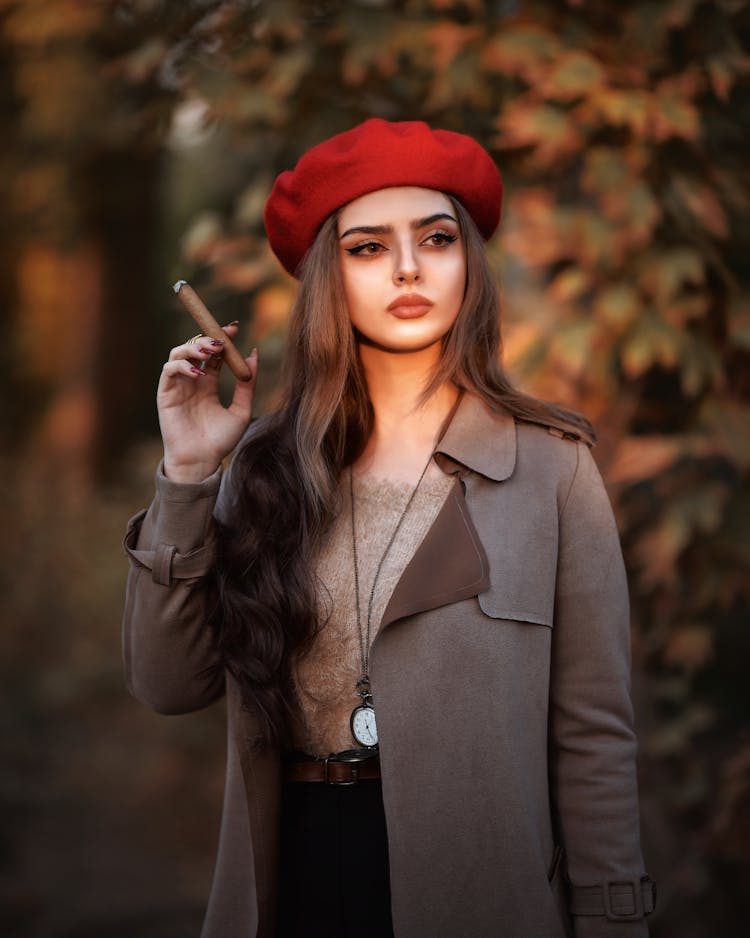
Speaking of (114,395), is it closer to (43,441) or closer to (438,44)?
(43,441)

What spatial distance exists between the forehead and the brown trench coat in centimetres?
46

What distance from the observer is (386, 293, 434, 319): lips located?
2.17 metres

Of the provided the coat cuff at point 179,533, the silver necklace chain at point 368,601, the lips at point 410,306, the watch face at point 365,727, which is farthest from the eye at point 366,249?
the watch face at point 365,727

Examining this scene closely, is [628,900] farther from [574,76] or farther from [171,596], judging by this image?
[574,76]

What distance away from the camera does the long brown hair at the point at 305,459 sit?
7.07 feet

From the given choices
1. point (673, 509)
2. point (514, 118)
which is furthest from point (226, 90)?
point (673, 509)

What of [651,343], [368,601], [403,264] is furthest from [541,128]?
[368,601]

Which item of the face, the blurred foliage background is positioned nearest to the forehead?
the face

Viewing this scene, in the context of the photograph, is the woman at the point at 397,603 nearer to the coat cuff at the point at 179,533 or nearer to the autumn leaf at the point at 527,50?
the coat cuff at the point at 179,533

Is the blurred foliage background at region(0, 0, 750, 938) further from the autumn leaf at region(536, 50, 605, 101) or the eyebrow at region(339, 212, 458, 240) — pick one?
the eyebrow at region(339, 212, 458, 240)

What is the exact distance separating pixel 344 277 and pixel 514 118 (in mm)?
1057

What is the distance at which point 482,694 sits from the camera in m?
2.02

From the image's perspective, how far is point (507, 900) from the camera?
200 cm

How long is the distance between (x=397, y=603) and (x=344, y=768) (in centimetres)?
36
